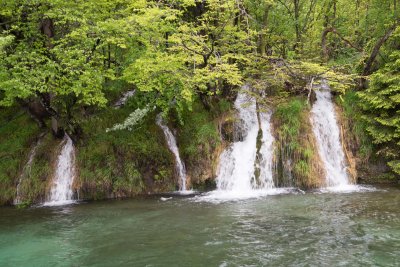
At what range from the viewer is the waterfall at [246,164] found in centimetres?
1412

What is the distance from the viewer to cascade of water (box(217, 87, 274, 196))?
14211 millimetres

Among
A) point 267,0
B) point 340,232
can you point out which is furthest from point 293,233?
point 267,0

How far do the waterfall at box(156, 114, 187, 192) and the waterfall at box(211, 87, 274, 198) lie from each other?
1.39 m

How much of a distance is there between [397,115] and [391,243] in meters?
7.58

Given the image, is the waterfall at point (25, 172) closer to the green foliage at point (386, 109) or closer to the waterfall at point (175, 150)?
the waterfall at point (175, 150)

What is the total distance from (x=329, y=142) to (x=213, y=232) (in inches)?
312

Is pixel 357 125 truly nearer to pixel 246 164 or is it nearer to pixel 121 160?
pixel 246 164

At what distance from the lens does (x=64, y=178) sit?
13.9m

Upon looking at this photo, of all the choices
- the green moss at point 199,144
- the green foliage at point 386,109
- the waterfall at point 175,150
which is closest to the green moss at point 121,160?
the waterfall at point 175,150

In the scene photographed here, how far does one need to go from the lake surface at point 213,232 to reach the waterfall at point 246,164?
5.02 feet

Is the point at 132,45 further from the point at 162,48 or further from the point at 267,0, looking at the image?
the point at 267,0

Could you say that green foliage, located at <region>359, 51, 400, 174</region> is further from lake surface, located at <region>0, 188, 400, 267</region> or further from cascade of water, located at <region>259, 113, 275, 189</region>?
cascade of water, located at <region>259, 113, 275, 189</region>

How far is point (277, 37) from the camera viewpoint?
18.6 m

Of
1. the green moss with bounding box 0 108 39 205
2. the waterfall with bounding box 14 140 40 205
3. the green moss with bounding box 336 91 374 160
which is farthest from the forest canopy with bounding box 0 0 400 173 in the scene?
the waterfall with bounding box 14 140 40 205
